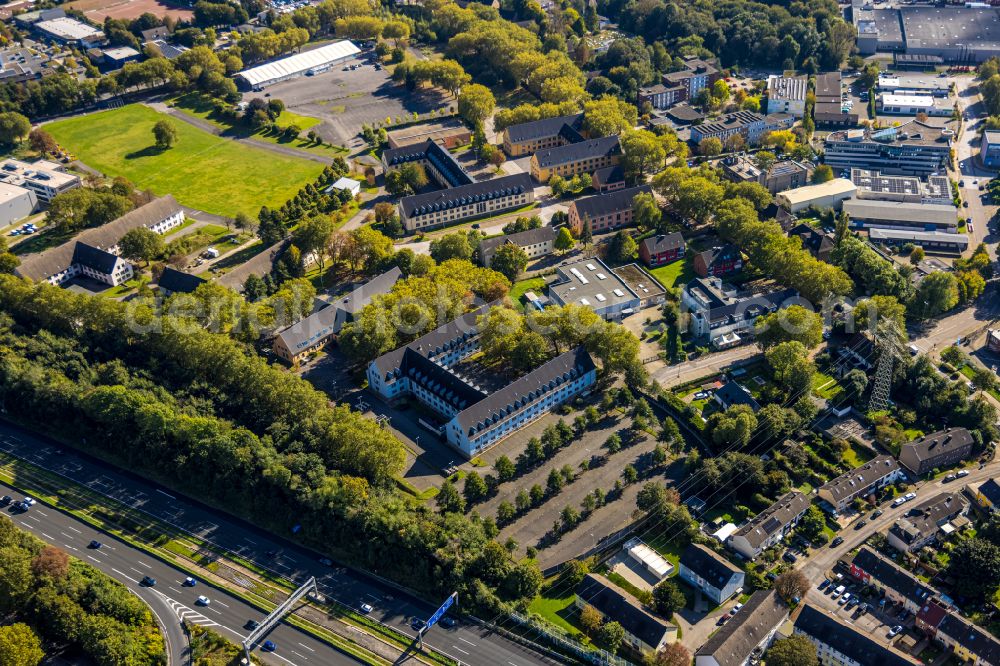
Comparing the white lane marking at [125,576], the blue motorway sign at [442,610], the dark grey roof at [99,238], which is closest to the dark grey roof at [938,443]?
the blue motorway sign at [442,610]

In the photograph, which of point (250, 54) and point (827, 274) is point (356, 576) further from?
point (250, 54)

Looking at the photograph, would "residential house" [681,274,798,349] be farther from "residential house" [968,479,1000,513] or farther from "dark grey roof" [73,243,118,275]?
"dark grey roof" [73,243,118,275]

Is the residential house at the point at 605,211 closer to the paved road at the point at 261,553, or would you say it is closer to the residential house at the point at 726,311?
the residential house at the point at 726,311

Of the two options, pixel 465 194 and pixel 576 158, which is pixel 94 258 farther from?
pixel 576 158

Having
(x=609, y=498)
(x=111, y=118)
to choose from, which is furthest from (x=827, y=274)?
(x=111, y=118)

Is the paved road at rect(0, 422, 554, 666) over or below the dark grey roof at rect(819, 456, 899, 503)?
below

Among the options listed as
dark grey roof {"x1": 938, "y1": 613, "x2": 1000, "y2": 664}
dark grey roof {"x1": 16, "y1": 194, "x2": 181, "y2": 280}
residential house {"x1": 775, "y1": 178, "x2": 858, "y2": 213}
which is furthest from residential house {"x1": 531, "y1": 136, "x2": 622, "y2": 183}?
dark grey roof {"x1": 938, "y1": 613, "x2": 1000, "y2": 664}
